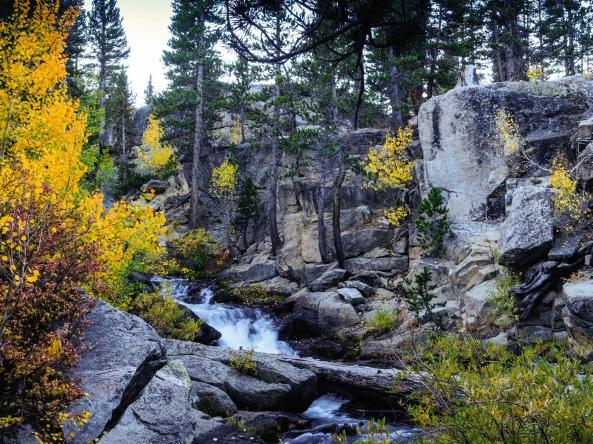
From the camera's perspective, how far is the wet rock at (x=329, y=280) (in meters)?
21.8

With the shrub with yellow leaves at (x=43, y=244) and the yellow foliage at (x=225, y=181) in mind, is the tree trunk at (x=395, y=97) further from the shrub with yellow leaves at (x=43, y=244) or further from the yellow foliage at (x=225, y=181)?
the shrub with yellow leaves at (x=43, y=244)

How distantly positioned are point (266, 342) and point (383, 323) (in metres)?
5.36

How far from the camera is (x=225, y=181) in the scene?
35188 millimetres

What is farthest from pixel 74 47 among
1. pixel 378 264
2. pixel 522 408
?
pixel 522 408

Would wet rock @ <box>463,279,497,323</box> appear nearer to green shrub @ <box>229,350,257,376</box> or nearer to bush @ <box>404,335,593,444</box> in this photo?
green shrub @ <box>229,350,257,376</box>

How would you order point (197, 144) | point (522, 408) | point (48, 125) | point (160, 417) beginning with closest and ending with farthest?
1. point (522, 408)
2. point (160, 417)
3. point (48, 125)
4. point (197, 144)

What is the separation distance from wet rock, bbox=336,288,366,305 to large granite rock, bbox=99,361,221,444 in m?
11.9

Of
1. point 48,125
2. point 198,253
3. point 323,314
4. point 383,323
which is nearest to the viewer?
point 48,125

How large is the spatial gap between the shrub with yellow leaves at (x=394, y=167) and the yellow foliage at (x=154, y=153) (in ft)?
78.1

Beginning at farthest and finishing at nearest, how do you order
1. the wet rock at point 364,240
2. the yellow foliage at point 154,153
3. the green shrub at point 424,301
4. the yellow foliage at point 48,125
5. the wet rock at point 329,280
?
the yellow foliage at point 154,153, the wet rock at point 364,240, the wet rock at point 329,280, the green shrub at point 424,301, the yellow foliage at point 48,125

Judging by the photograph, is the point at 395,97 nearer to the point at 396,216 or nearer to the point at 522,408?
the point at 396,216

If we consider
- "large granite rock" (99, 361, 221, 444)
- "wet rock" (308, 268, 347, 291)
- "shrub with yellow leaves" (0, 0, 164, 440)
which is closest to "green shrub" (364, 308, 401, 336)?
"wet rock" (308, 268, 347, 291)

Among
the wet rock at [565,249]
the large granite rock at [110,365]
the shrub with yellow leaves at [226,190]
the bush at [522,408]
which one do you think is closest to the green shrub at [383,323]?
the wet rock at [565,249]

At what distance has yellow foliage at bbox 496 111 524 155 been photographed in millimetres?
20281
